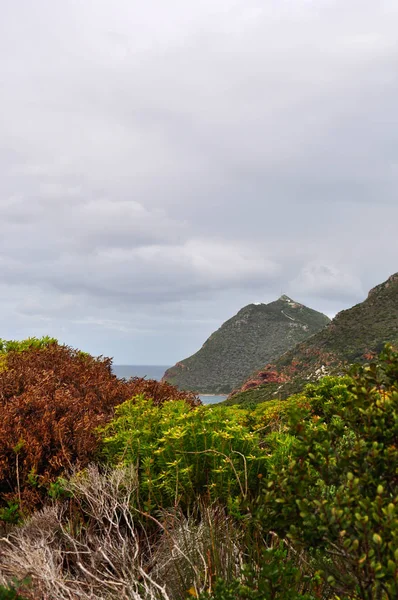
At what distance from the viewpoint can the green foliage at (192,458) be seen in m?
4.45

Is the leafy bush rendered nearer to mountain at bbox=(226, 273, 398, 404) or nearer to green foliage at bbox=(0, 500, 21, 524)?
green foliage at bbox=(0, 500, 21, 524)

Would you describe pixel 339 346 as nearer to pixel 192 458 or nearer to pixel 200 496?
pixel 192 458

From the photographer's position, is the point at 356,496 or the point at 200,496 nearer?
the point at 356,496

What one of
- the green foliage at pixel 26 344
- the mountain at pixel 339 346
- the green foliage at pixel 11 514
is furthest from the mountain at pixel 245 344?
the green foliage at pixel 11 514

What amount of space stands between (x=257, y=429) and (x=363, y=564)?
3.66 meters

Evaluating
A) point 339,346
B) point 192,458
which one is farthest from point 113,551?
point 339,346

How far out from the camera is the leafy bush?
5.36m

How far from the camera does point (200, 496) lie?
4.47 m

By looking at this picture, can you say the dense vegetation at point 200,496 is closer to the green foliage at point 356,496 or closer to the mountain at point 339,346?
the green foliage at point 356,496

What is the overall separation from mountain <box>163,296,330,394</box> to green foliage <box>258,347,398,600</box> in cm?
5569

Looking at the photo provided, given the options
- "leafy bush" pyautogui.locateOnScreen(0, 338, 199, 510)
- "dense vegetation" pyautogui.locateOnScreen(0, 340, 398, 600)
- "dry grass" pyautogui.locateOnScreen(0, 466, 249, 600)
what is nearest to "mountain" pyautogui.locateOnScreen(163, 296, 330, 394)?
"leafy bush" pyautogui.locateOnScreen(0, 338, 199, 510)

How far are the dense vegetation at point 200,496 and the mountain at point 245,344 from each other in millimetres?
52616

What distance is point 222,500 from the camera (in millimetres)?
4492

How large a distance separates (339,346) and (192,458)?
21372 millimetres
